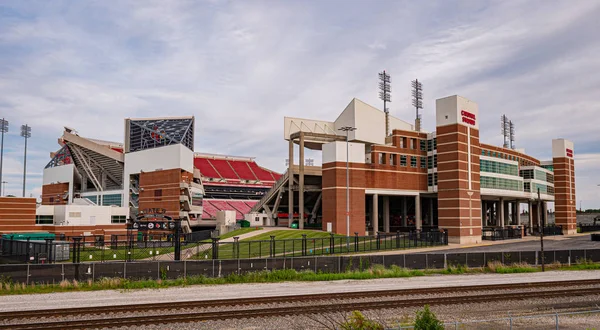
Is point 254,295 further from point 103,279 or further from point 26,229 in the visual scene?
point 26,229

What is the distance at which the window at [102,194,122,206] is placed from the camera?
96062 millimetres

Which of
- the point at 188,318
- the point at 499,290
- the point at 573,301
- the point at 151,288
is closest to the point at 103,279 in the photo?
the point at 151,288

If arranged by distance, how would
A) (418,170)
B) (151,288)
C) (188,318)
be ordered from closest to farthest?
(188,318), (151,288), (418,170)

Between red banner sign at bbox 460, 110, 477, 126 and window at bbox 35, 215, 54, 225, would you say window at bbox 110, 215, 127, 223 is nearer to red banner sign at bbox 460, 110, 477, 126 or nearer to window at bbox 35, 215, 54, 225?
window at bbox 35, 215, 54, 225

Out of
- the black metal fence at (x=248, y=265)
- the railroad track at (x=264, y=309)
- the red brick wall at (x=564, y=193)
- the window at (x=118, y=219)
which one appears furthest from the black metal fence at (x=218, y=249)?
the red brick wall at (x=564, y=193)

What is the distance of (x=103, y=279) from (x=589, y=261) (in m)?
39.7

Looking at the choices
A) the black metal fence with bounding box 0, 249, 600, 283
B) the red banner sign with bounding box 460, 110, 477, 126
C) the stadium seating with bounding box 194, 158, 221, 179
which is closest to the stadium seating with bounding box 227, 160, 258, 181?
the stadium seating with bounding box 194, 158, 221, 179

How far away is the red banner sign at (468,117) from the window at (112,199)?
6697 cm

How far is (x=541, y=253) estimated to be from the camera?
1528 inches

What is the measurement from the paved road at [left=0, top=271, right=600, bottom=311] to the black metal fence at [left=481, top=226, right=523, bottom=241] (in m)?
41.6

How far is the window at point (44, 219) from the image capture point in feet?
236

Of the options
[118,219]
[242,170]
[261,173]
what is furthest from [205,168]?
[118,219]

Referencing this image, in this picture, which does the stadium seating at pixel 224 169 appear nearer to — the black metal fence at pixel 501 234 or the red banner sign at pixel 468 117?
the black metal fence at pixel 501 234

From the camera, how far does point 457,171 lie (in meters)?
70.8
